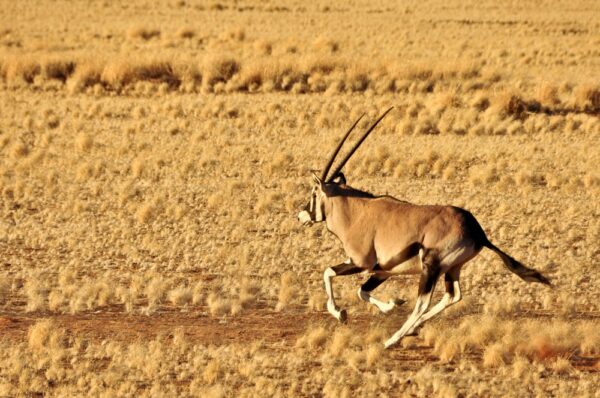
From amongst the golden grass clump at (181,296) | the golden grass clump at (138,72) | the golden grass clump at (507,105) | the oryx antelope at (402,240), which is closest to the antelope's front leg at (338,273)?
the oryx antelope at (402,240)

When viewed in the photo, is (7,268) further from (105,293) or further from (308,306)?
(308,306)

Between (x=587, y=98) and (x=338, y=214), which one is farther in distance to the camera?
(x=587, y=98)

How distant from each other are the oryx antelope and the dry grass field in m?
0.54

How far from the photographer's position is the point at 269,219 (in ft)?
49.3

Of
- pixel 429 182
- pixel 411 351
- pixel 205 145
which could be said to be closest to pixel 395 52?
pixel 205 145

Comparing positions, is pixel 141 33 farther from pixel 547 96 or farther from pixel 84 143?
pixel 84 143

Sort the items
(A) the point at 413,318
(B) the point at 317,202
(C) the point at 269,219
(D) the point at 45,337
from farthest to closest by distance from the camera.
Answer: (C) the point at 269,219 → (B) the point at 317,202 → (D) the point at 45,337 → (A) the point at 413,318

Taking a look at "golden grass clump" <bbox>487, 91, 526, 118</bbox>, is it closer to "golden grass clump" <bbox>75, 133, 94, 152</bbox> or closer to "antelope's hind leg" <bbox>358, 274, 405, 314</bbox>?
"golden grass clump" <bbox>75, 133, 94, 152</bbox>

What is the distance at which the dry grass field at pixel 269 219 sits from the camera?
9.23 metres

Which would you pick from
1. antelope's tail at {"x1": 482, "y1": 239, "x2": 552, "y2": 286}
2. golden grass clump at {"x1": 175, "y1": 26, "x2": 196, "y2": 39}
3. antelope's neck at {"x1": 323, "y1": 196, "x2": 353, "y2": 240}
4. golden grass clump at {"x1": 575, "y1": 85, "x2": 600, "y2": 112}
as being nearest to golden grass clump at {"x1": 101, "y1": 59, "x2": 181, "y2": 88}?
golden grass clump at {"x1": 575, "y1": 85, "x2": 600, "y2": 112}

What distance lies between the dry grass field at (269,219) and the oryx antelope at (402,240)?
1.76ft

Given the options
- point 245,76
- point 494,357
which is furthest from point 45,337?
point 245,76

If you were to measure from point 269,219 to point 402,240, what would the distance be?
592cm

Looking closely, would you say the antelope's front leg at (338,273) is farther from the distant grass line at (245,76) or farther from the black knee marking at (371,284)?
the distant grass line at (245,76)
